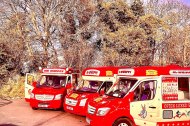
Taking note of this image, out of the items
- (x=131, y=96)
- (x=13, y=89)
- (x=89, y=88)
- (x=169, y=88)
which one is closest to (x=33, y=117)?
(x=89, y=88)

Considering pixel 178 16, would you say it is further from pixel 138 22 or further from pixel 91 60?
pixel 91 60

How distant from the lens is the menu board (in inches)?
482

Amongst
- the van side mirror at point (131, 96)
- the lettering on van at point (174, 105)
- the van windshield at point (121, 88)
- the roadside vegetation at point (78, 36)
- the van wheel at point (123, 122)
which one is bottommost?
the van wheel at point (123, 122)

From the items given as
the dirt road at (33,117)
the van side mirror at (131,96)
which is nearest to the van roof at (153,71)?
the van side mirror at (131,96)

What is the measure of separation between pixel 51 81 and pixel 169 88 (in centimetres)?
843

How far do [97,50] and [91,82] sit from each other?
1589cm

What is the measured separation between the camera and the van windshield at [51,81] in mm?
19083

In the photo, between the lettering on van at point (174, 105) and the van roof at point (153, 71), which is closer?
the lettering on van at point (174, 105)

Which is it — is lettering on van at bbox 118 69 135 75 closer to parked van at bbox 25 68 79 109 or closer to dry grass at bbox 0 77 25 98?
parked van at bbox 25 68 79 109

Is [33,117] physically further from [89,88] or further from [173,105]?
[173,105]

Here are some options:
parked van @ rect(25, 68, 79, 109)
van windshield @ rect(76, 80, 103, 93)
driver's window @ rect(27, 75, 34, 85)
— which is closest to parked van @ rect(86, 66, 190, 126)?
van windshield @ rect(76, 80, 103, 93)

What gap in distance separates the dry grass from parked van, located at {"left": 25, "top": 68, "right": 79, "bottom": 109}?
15.9 ft

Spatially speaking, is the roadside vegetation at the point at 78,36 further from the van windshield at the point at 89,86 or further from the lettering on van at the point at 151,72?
the lettering on van at the point at 151,72

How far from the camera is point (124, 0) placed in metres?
32.9
